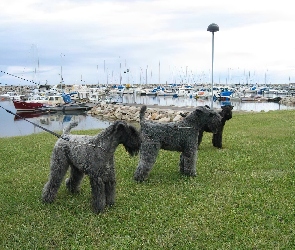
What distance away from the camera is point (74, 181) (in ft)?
23.9

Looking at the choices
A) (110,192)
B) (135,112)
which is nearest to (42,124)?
(135,112)

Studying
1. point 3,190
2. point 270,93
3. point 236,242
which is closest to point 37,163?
point 3,190

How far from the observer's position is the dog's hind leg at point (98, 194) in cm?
616

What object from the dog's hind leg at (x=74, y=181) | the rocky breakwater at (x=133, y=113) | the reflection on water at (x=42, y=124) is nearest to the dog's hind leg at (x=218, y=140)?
the dog's hind leg at (x=74, y=181)

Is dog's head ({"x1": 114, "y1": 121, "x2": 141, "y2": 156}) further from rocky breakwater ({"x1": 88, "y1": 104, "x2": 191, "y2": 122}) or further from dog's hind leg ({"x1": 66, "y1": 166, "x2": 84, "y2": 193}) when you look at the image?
rocky breakwater ({"x1": 88, "y1": 104, "x2": 191, "y2": 122})

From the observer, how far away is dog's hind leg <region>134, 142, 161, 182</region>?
8188 millimetres

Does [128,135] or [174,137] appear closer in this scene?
[128,135]

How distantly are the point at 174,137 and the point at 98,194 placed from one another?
8.68 ft

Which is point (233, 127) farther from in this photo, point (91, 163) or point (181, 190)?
point (91, 163)

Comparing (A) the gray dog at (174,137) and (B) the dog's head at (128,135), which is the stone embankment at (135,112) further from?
(B) the dog's head at (128,135)

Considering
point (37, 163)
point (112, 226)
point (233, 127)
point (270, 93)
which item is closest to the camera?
point (112, 226)

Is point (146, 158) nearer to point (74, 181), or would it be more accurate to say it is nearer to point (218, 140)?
point (74, 181)

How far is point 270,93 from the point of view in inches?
3159

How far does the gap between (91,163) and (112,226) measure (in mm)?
1090
